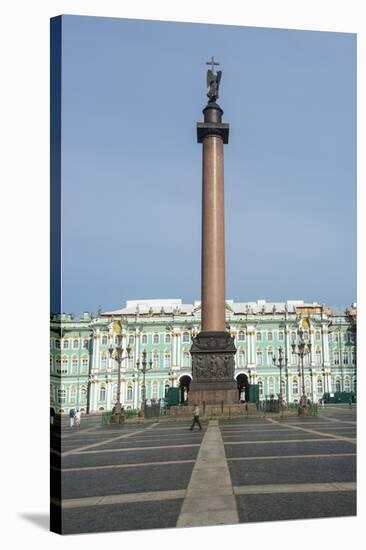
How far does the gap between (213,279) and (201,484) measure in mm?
17781

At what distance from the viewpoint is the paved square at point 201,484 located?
894 cm

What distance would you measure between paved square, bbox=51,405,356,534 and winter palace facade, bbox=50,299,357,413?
34551 millimetres

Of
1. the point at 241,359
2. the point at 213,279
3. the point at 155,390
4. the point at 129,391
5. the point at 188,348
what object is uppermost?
the point at 213,279

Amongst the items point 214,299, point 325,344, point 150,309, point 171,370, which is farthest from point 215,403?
point 325,344

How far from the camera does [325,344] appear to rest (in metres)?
60.1

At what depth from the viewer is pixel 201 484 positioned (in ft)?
32.5

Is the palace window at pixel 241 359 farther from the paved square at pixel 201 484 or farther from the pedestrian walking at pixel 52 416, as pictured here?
the pedestrian walking at pixel 52 416

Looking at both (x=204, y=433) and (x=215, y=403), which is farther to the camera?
(x=215, y=403)

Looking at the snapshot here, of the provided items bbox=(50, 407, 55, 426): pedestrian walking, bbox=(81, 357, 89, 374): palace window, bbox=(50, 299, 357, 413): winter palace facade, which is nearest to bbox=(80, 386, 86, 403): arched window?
bbox=(50, 299, 357, 413): winter palace facade

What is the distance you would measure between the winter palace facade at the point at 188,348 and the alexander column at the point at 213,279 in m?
20.6

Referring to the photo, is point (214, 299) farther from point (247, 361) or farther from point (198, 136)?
point (247, 361)

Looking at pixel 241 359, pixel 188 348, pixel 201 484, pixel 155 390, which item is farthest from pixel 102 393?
pixel 201 484

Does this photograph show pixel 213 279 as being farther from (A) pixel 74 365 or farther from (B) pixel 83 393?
(A) pixel 74 365

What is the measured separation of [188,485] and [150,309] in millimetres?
41447
